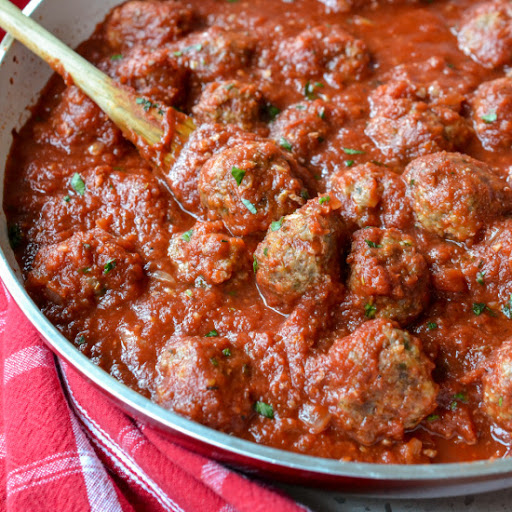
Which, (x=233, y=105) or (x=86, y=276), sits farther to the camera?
(x=233, y=105)

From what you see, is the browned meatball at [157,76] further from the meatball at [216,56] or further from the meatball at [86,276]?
the meatball at [86,276]

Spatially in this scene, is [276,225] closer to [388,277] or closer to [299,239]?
[299,239]

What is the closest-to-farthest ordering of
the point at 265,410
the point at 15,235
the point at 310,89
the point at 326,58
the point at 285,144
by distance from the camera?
the point at 265,410, the point at 15,235, the point at 285,144, the point at 310,89, the point at 326,58

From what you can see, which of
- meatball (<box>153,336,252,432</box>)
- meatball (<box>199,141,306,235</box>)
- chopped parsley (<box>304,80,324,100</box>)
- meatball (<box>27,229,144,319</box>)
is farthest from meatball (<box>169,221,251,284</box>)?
chopped parsley (<box>304,80,324,100</box>)

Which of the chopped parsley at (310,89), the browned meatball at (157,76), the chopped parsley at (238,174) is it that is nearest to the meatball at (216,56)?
the browned meatball at (157,76)

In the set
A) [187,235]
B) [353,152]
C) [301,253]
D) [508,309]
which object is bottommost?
[508,309]

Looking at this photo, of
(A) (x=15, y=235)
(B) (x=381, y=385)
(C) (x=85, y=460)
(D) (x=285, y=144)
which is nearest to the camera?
(B) (x=381, y=385)

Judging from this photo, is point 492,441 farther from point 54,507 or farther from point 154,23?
point 154,23

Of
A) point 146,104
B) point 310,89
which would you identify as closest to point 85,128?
point 146,104
